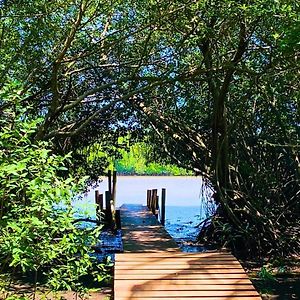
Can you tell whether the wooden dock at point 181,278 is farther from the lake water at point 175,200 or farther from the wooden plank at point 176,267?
the lake water at point 175,200

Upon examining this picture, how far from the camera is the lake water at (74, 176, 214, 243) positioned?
402 inches

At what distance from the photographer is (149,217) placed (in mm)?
11398

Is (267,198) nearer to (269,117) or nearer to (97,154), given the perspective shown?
(269,117)

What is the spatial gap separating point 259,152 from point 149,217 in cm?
348

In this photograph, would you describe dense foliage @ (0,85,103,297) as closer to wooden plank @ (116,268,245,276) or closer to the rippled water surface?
the rippled water surface

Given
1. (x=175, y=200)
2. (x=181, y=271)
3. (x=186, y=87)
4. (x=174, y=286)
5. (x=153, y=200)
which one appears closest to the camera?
(x=174, y=286)

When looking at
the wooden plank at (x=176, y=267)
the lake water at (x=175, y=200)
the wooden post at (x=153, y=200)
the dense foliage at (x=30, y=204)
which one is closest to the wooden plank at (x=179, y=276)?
the wooden plank at (x=176, y=267)

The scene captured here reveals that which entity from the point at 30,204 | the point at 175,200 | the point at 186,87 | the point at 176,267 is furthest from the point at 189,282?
the point at 175,200

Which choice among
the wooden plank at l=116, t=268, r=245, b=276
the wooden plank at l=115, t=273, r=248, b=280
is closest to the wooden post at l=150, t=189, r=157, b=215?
the wooden plank at l=116, t=268, r=245, b=276

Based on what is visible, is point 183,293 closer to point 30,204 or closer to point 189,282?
point 189,282

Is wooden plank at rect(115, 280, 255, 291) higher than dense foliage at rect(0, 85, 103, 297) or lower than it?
lower

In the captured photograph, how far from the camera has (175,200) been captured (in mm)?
20406

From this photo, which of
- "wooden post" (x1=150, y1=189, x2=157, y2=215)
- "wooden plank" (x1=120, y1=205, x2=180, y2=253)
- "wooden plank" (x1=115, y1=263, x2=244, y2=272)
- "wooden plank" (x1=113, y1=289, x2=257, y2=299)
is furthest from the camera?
"wooden post" (x1=150, y1=189, x2=157, y2=215)

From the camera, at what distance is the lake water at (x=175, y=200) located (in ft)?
33.5
